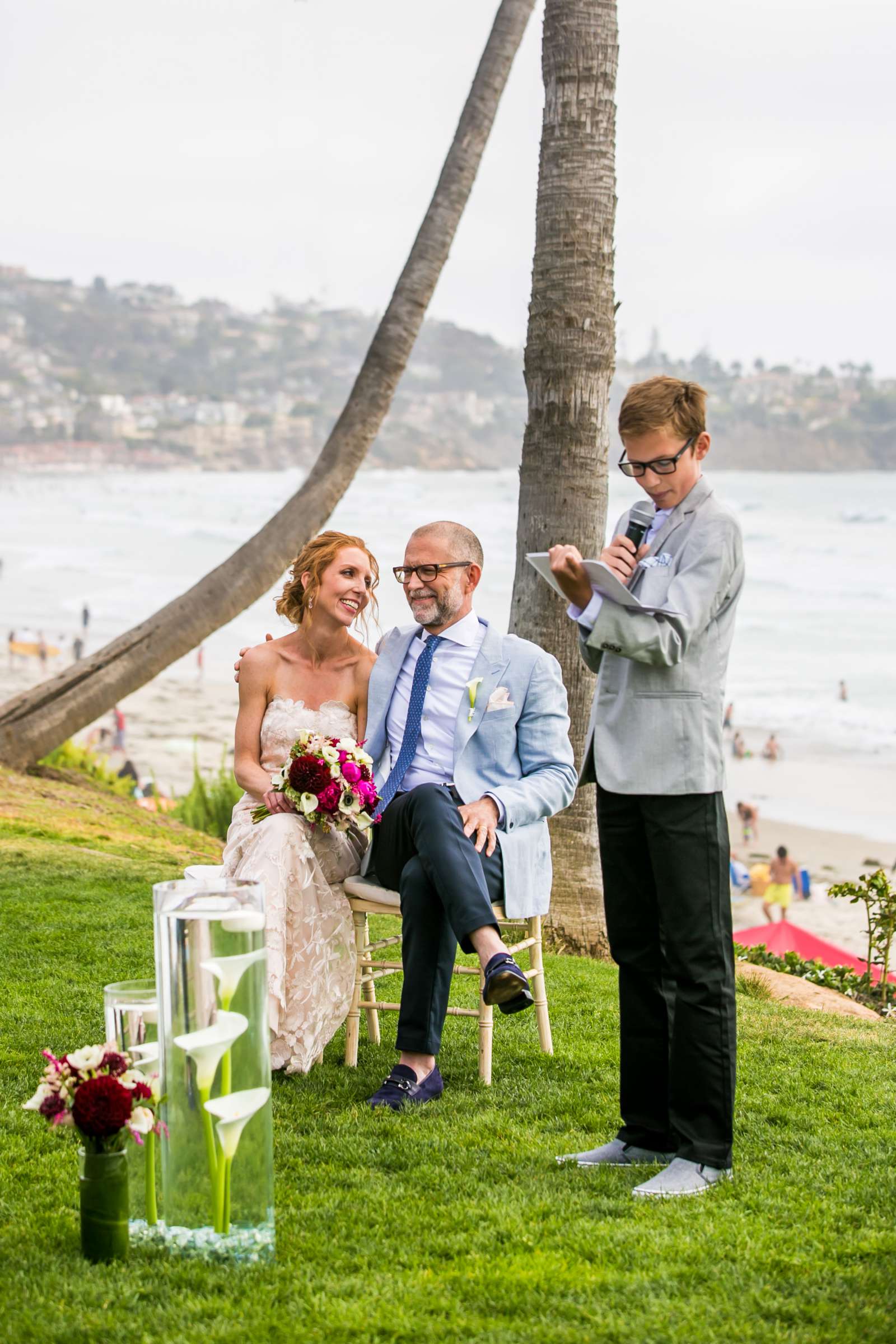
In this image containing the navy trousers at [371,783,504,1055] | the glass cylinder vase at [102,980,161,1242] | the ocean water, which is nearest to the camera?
the glass cylinder vase at [102,980,161,1242]

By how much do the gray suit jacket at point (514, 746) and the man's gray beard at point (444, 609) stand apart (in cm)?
8

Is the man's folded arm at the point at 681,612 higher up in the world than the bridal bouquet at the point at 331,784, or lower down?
higher up

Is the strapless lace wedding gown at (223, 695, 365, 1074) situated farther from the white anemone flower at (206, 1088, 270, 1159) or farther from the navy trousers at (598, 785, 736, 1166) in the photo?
the white anemone flower at (206, 1088, 270, 1159)

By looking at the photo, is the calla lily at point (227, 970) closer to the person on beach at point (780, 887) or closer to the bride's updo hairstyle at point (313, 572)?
the bride's updo hairstyle at point (313, 572)

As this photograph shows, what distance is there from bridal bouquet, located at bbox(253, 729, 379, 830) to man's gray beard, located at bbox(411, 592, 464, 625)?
0.53 m

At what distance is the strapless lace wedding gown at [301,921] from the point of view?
4.16 m

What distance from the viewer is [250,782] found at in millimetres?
4492

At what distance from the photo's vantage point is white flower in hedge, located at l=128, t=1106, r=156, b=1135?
2.64m

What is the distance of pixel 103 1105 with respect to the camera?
2615 mm

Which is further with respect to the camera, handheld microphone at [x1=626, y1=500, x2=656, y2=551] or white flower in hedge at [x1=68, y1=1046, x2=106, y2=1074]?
handheld microphone at [x1=626, y1=500, x2=656, y2=551]

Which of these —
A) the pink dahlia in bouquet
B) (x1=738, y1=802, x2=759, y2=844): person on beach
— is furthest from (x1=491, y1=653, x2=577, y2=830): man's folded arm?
(x1=738, y1=802, x2=759, y2=844): person on beach

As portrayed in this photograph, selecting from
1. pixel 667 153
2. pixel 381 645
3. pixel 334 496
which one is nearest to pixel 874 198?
pixel 667 153

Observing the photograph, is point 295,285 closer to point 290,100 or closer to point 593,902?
point 290,100

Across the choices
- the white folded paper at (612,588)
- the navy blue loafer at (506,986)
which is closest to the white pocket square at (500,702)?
the navy blue loafer at (506,986)
